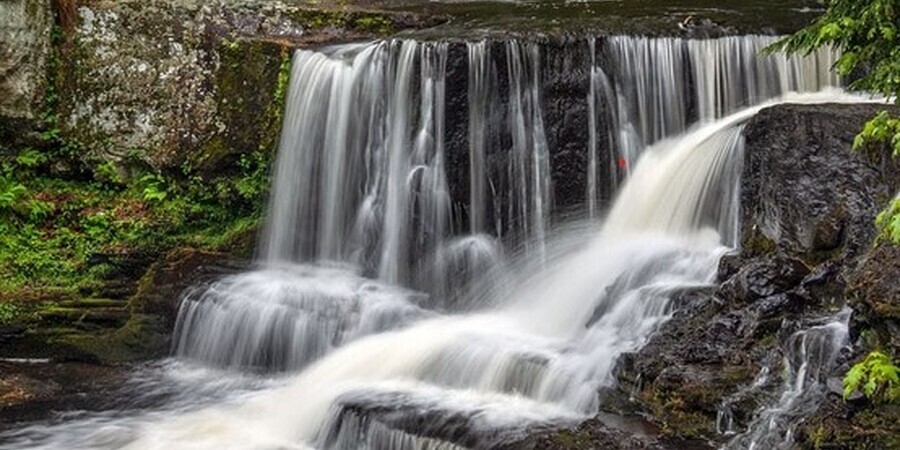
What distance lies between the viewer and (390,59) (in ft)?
40.7

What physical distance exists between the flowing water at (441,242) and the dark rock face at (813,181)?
1.42 feet

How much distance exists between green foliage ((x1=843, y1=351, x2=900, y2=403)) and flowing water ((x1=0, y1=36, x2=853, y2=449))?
8.47ft

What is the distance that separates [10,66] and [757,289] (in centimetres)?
929

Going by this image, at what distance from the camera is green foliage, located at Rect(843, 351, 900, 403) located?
6.28 m

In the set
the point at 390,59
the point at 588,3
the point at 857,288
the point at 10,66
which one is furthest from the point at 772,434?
the point at 10,66

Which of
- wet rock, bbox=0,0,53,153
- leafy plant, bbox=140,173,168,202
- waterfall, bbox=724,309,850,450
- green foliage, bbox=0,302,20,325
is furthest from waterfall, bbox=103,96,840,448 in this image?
wet rock, bbox=0,0,53,153

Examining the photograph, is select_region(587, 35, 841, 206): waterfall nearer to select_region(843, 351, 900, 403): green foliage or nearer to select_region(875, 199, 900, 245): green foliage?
select_region(843, 351, 900, 403): green foliage

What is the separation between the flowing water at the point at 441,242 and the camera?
31.5 feet

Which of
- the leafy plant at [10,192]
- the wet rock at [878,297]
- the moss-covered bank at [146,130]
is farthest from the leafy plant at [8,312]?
the wet rock at [878,297]

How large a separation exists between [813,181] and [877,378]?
333 cm

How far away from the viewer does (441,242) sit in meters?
12.2

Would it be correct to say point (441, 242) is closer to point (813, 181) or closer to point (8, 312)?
point (813, 181)

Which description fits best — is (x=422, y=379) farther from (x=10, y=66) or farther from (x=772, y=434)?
(x=10, y=66)

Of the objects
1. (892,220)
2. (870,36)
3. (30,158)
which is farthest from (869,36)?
(30,158)
